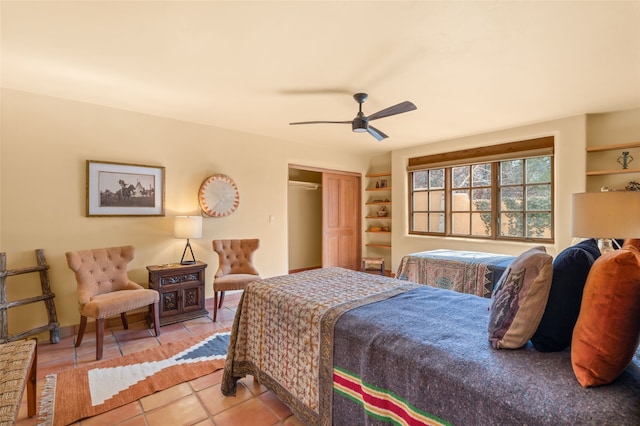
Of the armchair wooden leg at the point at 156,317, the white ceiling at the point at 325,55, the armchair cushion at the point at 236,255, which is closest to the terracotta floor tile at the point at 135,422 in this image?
the armchair wooden leg at the point at 156,317

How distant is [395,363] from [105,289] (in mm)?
→ 3024

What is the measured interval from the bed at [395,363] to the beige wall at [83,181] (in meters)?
2.16

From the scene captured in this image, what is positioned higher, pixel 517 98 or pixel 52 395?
pixel 517 98

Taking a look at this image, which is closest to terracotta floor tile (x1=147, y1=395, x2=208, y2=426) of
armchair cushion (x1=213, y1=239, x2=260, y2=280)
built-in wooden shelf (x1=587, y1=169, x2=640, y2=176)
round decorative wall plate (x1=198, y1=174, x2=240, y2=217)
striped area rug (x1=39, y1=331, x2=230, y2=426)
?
striped area rug (x1=39, y1=331, x2=230, y2=426)

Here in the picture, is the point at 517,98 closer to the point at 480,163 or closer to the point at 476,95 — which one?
the point at 476,95

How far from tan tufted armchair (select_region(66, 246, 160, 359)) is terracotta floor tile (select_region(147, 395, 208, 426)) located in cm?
108

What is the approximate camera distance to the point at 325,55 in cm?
221

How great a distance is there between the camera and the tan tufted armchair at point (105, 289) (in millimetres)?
2584

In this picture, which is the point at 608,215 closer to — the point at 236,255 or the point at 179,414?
the point at 179,414

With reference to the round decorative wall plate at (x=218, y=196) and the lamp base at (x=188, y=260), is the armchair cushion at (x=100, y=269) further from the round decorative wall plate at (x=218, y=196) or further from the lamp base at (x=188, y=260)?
the round decorative wall plate at (x=218, y=196)

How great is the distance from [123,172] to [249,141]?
166 cm

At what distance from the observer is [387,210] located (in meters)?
6.02

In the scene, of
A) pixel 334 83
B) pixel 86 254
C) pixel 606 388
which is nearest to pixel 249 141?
pixel 334 83

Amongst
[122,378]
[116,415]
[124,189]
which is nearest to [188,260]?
[124,189]
